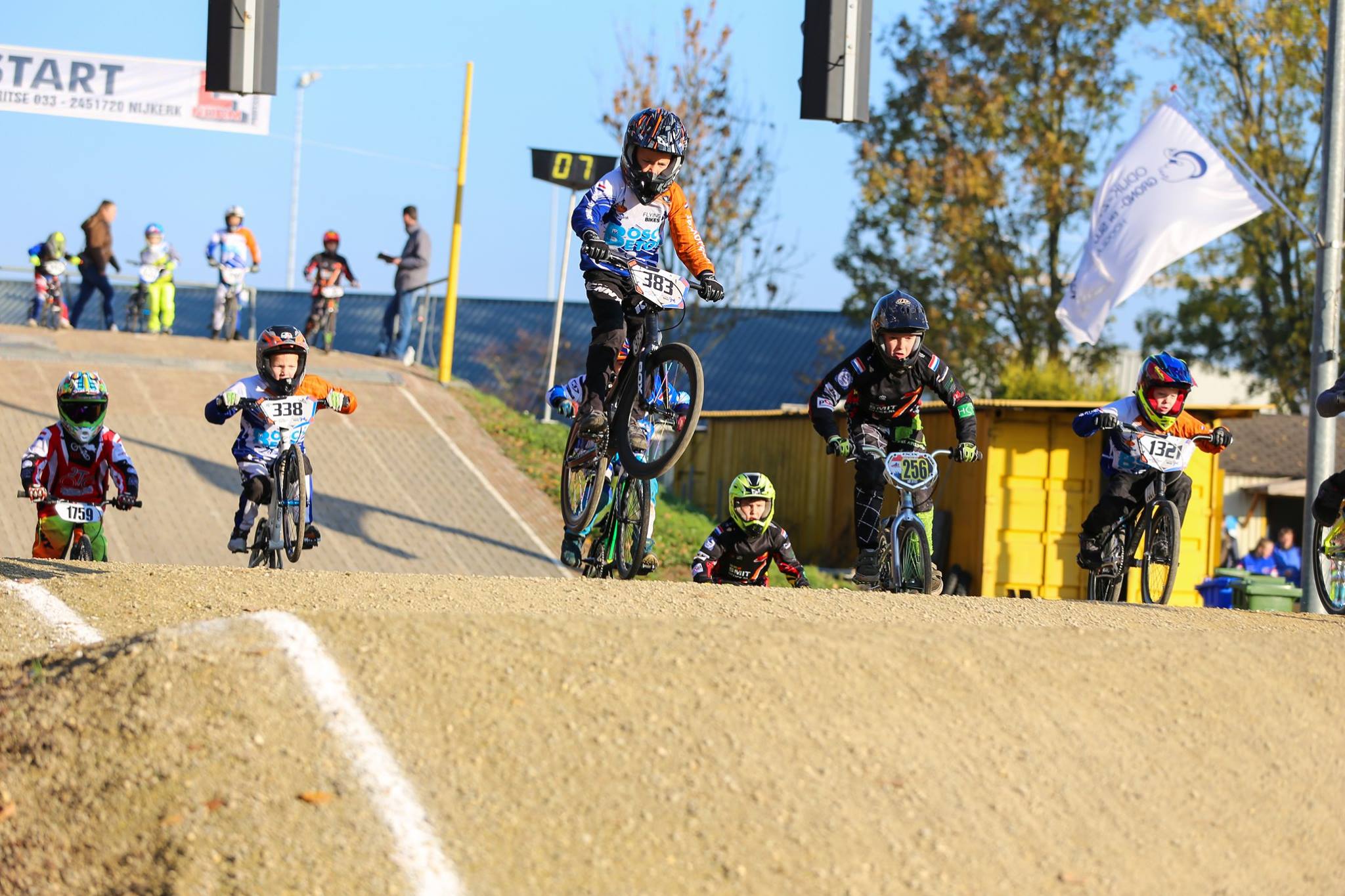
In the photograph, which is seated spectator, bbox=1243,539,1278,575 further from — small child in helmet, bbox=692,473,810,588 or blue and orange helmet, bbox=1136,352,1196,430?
small child in helmet, bbox=692,473,810,588

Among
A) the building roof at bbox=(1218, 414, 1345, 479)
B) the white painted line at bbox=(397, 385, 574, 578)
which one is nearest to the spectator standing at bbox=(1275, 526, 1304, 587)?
the white painted line at bbox=(397, 385, 574, 578)

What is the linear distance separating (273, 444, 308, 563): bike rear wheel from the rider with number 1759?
2274 mm

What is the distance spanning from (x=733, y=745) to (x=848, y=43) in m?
6.69

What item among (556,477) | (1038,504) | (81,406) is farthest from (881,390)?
(556,477)

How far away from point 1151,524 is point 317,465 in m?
12.2

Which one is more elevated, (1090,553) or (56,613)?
(1090,553)

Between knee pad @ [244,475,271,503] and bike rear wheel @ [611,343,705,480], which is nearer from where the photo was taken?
bike rear wheel @ [611,343,705,480]

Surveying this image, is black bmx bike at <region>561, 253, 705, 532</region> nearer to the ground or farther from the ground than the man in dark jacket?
nearer to the ground

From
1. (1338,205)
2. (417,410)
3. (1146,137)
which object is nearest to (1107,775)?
(1338,205)

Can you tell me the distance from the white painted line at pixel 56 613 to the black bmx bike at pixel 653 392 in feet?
9.96

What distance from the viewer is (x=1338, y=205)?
15867 mm

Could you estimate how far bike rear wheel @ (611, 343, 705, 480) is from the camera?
9.09m

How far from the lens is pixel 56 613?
7.97 m

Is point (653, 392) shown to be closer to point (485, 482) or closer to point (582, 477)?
point (582, 477)
